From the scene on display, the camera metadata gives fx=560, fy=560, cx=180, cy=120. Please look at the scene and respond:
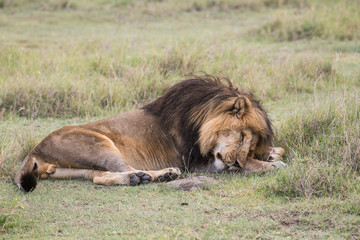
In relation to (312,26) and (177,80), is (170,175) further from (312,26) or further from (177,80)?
(312,26)

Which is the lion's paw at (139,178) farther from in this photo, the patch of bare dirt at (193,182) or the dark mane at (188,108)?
the dark mane at (188,108)

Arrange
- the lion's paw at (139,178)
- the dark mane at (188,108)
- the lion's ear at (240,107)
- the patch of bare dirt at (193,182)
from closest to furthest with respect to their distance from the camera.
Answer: the patch of bare dirt at (193,182) < the lion's paw at (139,178) < the lion's ear at (240,107) < the dark mane at (188,108)

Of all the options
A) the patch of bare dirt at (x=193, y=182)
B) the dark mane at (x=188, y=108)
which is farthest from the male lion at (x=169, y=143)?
the patch of bare dirt at (x=193, y=182)

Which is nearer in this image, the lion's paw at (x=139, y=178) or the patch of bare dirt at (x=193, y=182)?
the patch of bare dirt at (x=193, y=182)

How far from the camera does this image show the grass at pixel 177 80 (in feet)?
12.1

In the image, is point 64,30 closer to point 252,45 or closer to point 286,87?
point 252,45

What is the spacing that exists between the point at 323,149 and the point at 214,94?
3.50ft

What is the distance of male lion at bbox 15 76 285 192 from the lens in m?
4.71

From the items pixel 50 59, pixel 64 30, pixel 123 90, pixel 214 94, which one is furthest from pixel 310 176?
pixel 64 30

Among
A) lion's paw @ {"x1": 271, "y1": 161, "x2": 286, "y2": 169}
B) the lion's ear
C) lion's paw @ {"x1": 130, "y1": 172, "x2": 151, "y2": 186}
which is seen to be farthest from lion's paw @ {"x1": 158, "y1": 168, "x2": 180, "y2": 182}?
lion's paw @ {"x1": 271, "y1": 161, "x2": 286, "y2": 169}

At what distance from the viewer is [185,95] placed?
5.09 metres

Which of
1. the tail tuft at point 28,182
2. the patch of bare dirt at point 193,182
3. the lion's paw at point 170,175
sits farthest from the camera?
the lion's paw at point 170,175

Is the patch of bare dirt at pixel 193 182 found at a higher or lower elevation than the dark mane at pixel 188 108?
lower

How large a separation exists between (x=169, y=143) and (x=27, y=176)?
1331 millimetres
